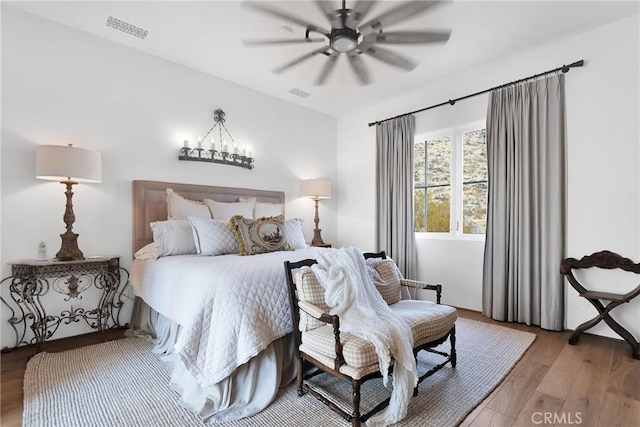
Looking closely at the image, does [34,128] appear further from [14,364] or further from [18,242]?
[14,364]

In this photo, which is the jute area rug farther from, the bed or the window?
the window

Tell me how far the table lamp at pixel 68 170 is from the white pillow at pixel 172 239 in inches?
25.3

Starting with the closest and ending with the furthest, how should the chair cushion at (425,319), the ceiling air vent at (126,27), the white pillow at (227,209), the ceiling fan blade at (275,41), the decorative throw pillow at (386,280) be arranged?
the chair cushion at (425,319) → the ceiling fan blade at (275,41) → the decorative throw pillow at (386,280) → the ceiling air vent at (126,27) → the white pillow at (227,209)

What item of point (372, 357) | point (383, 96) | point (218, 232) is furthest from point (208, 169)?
point (372, 357)

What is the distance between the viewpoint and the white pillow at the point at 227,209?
141 inches

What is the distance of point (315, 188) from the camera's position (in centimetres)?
475

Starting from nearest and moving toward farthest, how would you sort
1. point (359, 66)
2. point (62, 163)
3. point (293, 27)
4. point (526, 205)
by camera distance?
1. point (359, 66)
2. point (62, 163)
3. point (293, 27)
4. point (526, 205)

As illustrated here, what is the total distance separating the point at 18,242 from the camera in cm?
275

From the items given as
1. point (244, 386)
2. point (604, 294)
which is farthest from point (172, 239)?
point (604, 294)

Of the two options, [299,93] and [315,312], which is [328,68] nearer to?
[315,312]

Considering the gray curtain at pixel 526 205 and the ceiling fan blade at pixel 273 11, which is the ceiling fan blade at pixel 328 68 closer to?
the ceiling fan blade at pixel 273 11

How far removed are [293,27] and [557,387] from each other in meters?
3.51

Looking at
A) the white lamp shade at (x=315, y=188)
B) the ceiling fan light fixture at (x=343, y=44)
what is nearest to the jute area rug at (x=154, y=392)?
the ceiling fan light fixture at (x=343, y=44)

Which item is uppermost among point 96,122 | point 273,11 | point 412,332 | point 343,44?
point 273,11
